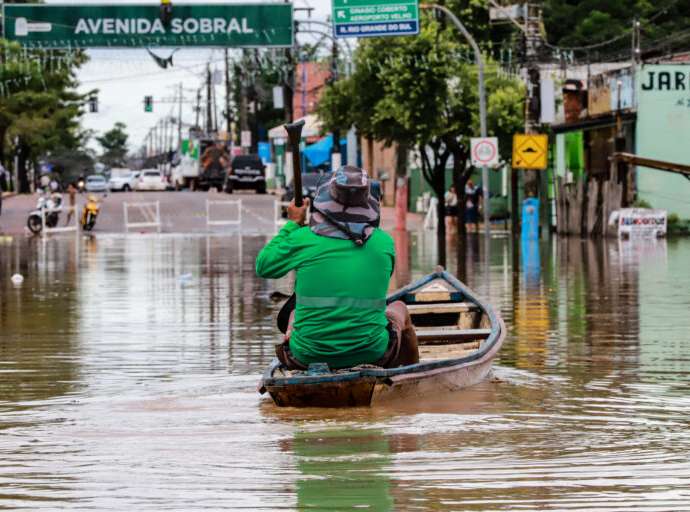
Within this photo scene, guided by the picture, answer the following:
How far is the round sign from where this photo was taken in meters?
39.9

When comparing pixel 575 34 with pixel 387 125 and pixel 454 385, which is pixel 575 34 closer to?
pixel 387 125

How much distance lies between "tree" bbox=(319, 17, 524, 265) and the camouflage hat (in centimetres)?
3401

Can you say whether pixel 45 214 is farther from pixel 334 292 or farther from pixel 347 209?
pixel 334 292

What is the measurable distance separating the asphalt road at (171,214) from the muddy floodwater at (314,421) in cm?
3021

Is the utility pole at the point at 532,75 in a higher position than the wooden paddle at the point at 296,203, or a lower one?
higher

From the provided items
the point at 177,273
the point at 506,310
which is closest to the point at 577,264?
the point at 177,273

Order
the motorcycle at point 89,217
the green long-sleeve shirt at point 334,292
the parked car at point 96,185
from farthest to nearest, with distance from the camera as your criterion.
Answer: the parked car at point 96,185
the motorcycle at point 89,217
the green long-sleeve shirt at point 334,292

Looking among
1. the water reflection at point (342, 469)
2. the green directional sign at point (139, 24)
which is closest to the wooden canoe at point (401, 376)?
the water reflection at point (342, 469)

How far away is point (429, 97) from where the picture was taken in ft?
153

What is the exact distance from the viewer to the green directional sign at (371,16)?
42344 millimetres

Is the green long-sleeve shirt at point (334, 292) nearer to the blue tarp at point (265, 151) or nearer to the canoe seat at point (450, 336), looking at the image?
the canoe seat at point (450, 336)

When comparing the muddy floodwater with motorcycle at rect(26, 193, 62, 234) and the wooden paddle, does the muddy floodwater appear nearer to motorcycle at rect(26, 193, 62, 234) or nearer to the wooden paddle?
the wooden paddle

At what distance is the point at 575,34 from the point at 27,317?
6064 cm

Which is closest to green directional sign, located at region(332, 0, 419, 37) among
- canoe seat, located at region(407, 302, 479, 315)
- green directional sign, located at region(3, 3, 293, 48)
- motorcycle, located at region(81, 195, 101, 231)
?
green directional sign, located at region(3, 3, 293, 48)
